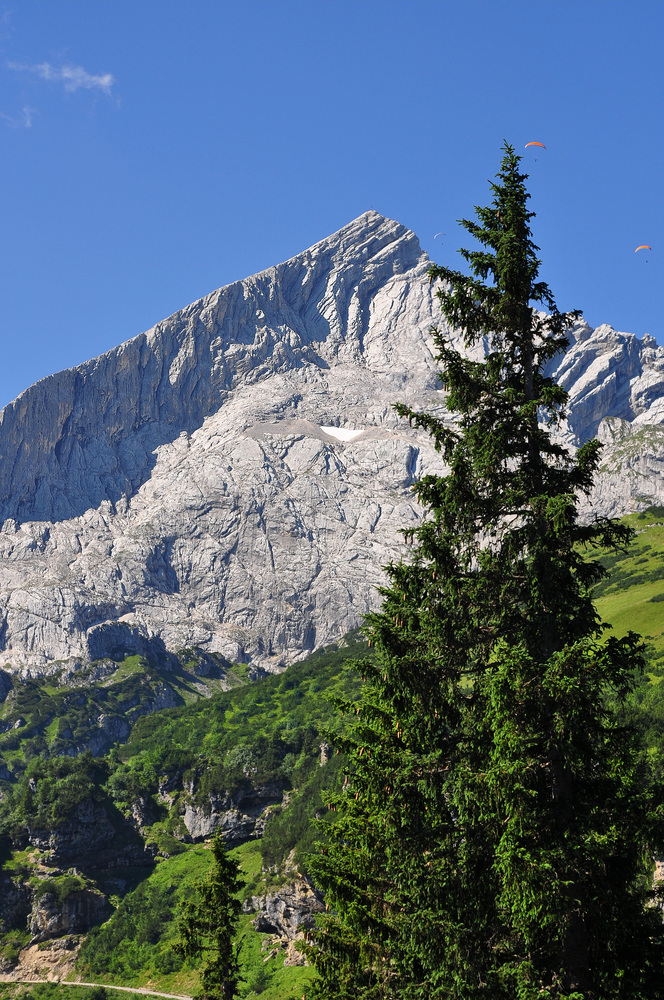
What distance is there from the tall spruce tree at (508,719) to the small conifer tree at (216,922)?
18.5 m

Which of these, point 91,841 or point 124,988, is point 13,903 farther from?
point 124,988

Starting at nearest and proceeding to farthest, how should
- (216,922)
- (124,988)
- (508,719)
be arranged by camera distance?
(508,719) → (216,922) → (124,988)

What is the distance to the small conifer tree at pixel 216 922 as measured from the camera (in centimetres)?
3588

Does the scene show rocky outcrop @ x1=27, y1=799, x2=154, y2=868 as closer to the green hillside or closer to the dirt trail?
the green hillside

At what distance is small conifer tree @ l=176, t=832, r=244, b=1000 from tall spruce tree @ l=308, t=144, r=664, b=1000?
18.5m

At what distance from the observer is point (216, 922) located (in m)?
36.0

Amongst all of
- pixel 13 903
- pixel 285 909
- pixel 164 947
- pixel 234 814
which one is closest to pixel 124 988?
pixel 164 947

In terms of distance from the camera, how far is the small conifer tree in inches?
1412

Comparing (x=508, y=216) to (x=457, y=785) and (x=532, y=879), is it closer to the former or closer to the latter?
(x=457, y=785)

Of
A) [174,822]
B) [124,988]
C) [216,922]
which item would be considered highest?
[216,922]

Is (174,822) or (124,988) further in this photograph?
(174,822)

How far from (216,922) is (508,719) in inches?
1107

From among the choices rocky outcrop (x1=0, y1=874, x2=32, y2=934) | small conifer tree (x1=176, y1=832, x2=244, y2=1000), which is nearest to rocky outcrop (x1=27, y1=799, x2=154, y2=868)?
rocky outcrop (x1=0, y1=874, x2=32, y2=934)

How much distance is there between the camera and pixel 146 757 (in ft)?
642
